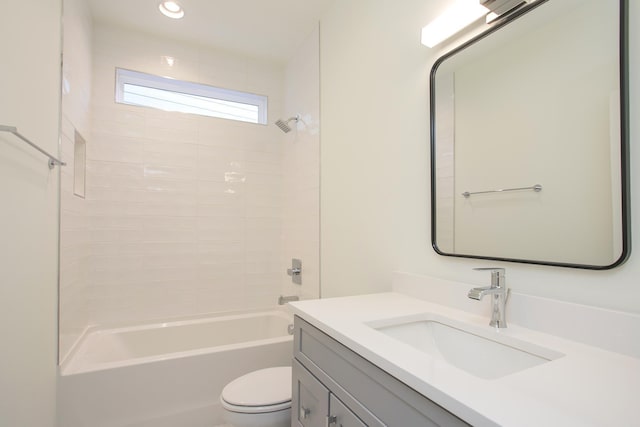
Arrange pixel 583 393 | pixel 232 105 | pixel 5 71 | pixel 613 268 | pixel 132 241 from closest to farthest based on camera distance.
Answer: pixel 583 393
pixel 613 268
pixel 5 71
pixel 132 241
pixel 232 105

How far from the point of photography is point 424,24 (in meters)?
1.40

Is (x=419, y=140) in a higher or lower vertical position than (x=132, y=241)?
higher

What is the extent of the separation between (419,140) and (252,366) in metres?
1.65

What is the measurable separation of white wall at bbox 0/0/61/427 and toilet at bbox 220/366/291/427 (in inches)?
30.2

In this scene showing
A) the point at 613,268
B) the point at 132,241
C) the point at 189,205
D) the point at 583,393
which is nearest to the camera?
the point at 583,393

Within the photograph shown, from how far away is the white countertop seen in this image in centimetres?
51

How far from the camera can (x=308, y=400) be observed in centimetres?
114

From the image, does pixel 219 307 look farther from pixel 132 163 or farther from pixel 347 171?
pixel 347 171

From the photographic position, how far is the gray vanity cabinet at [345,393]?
0.67m

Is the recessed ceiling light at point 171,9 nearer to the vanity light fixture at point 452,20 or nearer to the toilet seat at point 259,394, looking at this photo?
the vanity light fixture at point 452,20

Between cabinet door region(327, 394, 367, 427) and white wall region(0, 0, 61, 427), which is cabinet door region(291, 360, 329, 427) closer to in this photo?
cabinet door region(327, 394, 367, 427)

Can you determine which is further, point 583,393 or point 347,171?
point 347,171

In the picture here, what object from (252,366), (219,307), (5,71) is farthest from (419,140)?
(219,307)

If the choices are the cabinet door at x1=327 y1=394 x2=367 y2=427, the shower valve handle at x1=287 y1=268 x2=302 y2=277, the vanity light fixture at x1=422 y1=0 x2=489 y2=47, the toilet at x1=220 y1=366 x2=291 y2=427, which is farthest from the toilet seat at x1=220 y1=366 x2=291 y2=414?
the vanity light fixture at x1=422 y1=0 x2=489 y2=47
